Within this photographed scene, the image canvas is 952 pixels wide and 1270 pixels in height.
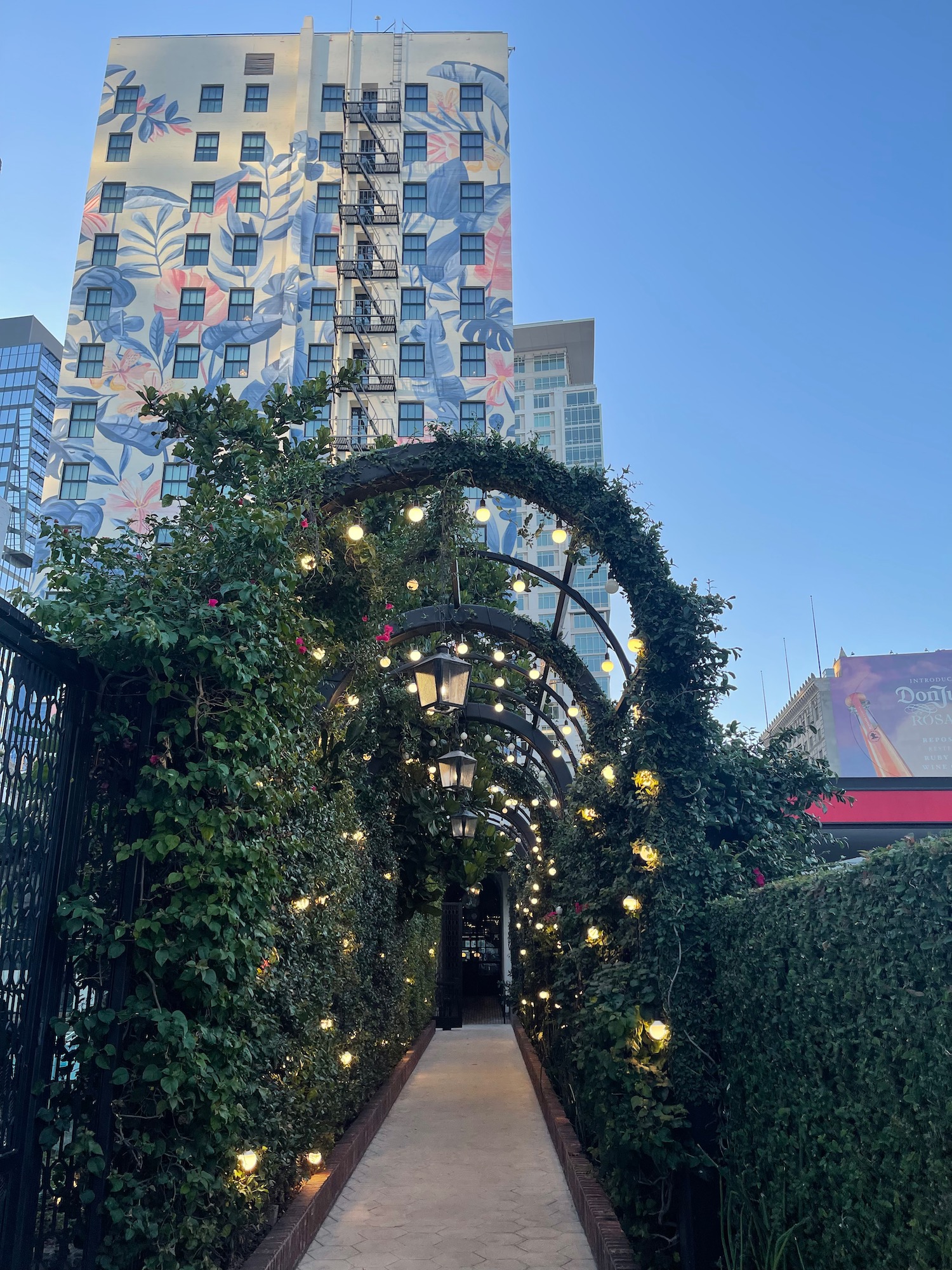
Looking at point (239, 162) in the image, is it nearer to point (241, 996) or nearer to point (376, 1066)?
point (376, 1066)

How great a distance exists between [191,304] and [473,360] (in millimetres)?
8123

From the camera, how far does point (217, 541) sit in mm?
3598

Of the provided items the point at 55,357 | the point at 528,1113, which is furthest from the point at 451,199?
the point at 55,357

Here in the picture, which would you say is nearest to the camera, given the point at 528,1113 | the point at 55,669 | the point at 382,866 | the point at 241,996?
the point at 55,669

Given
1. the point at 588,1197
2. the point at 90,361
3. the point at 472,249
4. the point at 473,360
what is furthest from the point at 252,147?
the point at 588,1197

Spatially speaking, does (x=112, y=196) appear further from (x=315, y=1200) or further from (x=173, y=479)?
(x=315, y=1200)

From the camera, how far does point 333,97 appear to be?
25.5 m

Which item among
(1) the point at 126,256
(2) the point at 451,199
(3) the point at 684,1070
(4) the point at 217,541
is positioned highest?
(2) the point at 451,199

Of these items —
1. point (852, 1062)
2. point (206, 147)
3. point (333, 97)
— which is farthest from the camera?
point (333, 97)

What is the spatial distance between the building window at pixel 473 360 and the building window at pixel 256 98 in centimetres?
990

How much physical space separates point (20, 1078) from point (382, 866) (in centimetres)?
565

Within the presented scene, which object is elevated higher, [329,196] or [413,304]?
[329,196]

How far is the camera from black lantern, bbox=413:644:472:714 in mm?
6180

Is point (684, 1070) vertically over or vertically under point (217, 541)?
under
